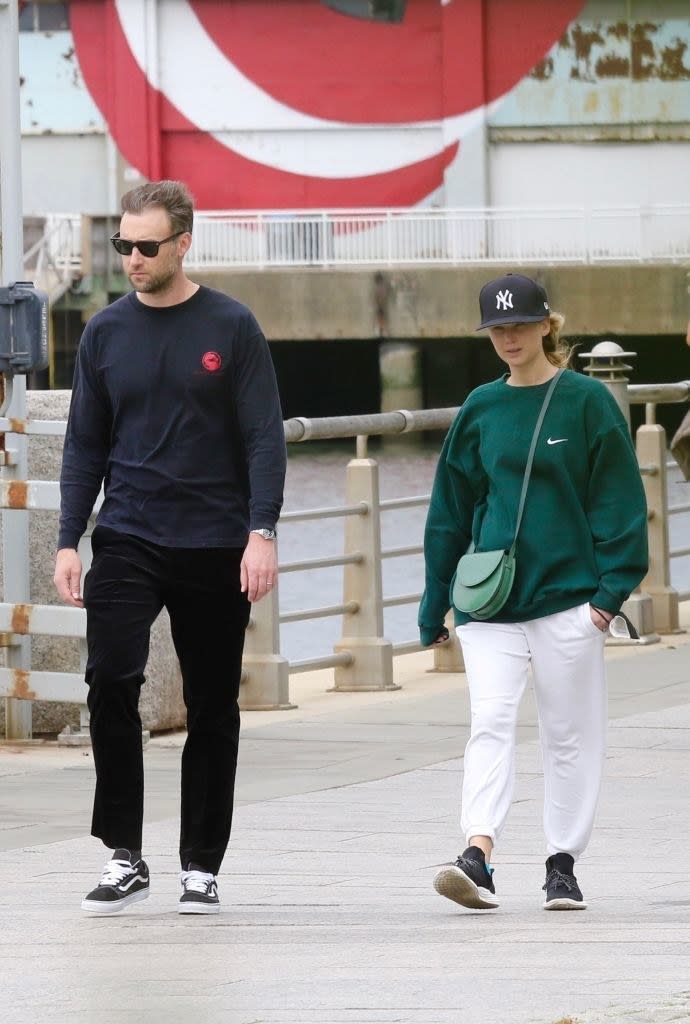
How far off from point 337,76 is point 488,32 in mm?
2879

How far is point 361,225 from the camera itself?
145 feet

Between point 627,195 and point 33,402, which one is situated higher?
point 627,195

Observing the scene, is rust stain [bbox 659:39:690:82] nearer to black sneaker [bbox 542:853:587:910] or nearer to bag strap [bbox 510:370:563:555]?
bag strap [bbox 510:370:563:555]

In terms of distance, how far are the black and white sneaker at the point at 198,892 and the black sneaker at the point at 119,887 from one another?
0.10 metres

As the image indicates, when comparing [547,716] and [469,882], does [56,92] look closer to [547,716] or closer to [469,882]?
[547,716]

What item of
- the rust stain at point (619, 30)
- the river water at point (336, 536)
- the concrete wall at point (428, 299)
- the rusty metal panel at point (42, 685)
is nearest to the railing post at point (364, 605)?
the river water at point (336, 536)

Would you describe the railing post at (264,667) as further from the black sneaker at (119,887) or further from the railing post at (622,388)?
the black sneaker at (119,887)

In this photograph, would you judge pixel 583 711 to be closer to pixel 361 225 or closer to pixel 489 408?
pixel 489 408

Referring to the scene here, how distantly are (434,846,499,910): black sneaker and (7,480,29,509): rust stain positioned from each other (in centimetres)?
344

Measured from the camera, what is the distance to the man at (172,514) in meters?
5.88

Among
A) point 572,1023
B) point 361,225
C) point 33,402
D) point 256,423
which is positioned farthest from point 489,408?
point 361,225

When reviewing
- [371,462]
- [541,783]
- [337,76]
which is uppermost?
[337,76]

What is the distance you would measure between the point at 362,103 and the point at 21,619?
39.6 m

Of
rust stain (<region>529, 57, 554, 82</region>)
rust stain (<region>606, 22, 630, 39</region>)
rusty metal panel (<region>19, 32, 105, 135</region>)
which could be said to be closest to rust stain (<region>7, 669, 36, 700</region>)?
rust stain (<region>529, 57, 554, 82</region>)
